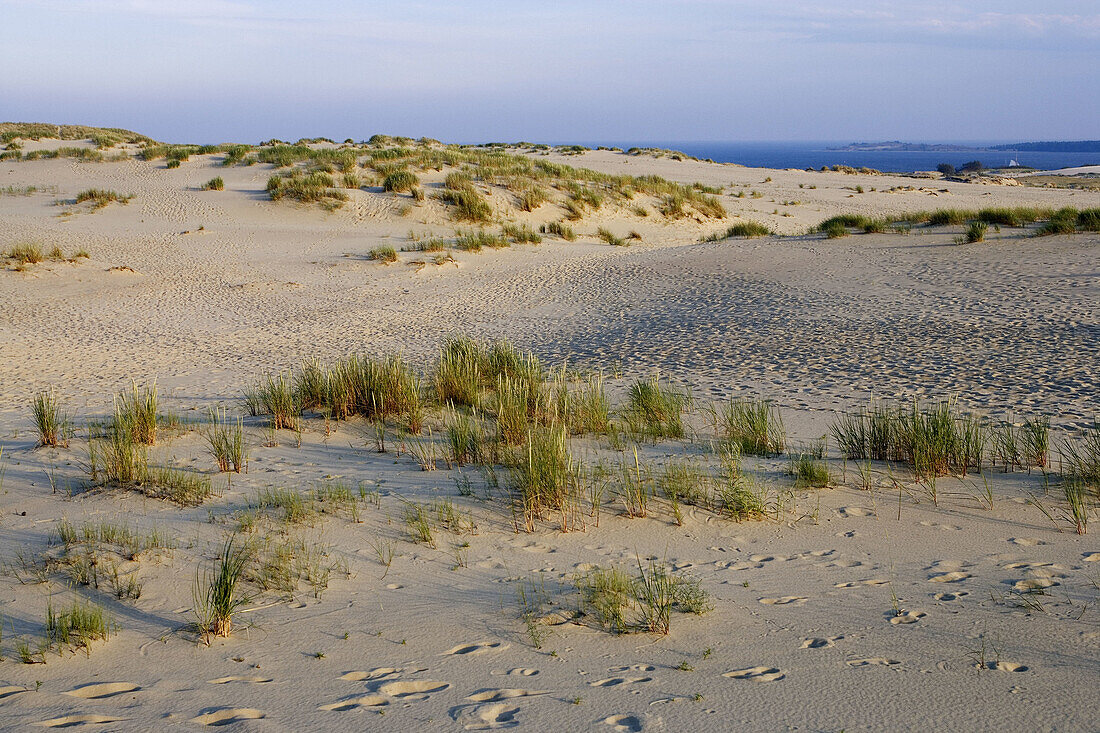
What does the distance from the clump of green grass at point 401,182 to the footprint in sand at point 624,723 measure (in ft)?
69.2

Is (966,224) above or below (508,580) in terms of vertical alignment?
above

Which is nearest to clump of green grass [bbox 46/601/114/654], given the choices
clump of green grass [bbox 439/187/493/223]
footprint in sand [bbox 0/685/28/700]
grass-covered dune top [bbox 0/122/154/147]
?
footprint in sand [bbox 0/685/28/700]

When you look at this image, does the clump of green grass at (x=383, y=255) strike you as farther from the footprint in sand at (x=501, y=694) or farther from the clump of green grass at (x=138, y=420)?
the footprint in sand at (x=501, y=694)

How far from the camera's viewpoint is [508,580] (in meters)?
4.07

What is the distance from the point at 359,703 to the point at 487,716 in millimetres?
480

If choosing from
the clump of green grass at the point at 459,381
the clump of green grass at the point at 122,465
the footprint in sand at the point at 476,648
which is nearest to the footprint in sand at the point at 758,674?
the footprint in sand at the point at 476,648

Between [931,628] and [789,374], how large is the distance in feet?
16.4

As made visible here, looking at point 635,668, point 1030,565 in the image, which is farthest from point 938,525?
point 635,668

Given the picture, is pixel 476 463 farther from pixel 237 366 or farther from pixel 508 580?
pixel 237 366

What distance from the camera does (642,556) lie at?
14.3ft

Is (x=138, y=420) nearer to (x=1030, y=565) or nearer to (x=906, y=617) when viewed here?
(x=906, y=617)

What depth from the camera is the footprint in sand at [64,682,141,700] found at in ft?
9.83

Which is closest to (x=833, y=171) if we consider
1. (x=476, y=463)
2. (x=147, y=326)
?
(x=147, y=326)

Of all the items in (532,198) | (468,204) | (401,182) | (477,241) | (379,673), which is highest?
(401,182)
